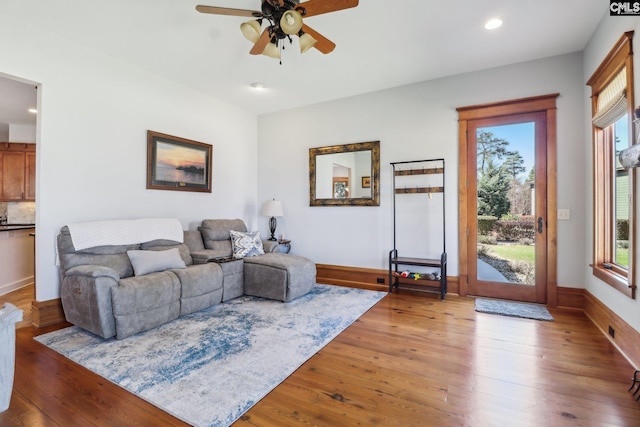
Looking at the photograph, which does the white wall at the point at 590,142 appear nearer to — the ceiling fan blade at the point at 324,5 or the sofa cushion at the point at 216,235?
the ceiling fan blade at the point at 324,5

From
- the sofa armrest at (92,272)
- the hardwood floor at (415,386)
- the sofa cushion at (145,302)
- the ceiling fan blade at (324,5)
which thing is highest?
the ceiling fan blade at (324,5)

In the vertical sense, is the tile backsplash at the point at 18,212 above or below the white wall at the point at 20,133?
below

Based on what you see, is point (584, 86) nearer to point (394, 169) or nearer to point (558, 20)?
point (558, 20)

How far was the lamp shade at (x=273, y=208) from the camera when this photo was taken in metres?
4.99

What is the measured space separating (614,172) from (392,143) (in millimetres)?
2402

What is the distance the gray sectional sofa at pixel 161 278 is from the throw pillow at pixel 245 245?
0.15 m

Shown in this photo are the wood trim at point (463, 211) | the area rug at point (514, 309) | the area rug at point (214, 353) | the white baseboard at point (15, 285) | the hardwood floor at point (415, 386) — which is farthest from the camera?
the white baseboard at point (15, 285)

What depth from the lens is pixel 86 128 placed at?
130 inches

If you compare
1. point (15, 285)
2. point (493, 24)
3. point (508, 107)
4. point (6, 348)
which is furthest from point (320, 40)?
point (15, 285)

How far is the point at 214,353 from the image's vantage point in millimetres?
2400

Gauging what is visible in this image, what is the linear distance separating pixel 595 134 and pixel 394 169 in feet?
7.06

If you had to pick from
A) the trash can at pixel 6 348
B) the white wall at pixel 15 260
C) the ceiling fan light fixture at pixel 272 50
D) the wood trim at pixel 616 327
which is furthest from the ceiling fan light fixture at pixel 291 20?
the white wall at pixel 15 260

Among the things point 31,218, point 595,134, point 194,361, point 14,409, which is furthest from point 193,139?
point 595,134

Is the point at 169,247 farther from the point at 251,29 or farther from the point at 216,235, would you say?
the point at 251,29
